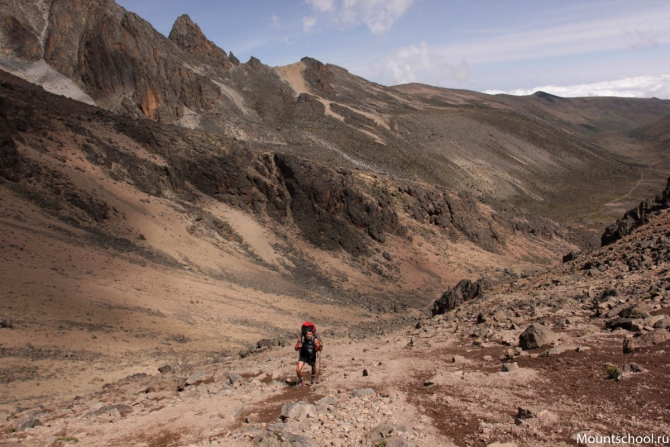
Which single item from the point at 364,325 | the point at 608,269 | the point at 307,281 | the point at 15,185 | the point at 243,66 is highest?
the point at 243,66

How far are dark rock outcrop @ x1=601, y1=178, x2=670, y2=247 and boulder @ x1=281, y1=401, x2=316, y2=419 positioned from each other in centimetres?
1529

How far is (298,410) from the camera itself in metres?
6.42

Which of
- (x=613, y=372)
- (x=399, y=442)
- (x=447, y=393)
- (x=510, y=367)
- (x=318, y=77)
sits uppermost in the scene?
(x=318, y=77)

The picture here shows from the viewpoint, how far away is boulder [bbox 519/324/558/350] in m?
7.84

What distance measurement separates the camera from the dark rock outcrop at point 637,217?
54.7 feet

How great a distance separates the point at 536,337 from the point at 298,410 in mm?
4487

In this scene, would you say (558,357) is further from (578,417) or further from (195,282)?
(195,282)

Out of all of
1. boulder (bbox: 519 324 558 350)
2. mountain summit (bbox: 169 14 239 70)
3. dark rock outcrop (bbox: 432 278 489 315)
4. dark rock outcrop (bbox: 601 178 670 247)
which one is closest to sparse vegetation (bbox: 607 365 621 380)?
boulder (bbox: 519 324 558 350)

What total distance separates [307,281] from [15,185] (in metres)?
15.4

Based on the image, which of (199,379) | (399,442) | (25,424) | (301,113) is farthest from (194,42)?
(399,442)

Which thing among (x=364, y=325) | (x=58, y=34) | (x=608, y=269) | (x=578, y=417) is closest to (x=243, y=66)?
(x=58, y=34)

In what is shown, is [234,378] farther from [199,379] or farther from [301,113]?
[301,113]

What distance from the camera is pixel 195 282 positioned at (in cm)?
2044

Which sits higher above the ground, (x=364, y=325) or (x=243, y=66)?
(x=243, y=66)
